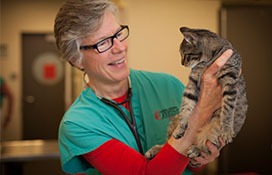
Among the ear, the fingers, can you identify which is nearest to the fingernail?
the fingers

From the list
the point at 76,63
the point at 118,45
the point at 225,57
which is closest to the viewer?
the point at 225,57

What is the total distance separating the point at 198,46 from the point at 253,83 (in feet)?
0.55

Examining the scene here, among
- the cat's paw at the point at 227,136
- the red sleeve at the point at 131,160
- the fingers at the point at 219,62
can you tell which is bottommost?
the red sleeve at the point at 131,160

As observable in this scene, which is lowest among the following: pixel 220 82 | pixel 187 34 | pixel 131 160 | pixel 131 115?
pixel 131 160

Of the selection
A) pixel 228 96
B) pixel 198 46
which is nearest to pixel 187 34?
pixel 198 46

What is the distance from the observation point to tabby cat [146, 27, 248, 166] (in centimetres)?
55

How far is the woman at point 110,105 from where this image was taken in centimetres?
67

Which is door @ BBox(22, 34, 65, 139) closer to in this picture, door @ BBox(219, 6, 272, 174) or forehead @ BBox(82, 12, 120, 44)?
forehead @ BBox(82, 12, 120, 44)

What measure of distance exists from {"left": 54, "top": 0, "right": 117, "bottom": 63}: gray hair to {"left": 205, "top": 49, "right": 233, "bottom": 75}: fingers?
32cm

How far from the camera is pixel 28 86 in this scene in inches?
31.4

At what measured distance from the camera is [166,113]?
737 millimetres

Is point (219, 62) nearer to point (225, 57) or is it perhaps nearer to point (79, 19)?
point (225, 57)

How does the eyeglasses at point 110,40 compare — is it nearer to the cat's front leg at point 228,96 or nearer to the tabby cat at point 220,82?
the tabby cat at point 220,82

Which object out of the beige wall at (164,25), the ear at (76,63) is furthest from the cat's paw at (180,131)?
the ear at (76,63)
